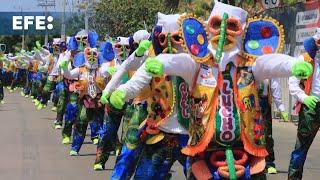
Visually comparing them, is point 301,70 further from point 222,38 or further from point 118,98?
point 118,98

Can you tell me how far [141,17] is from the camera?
1143 inches

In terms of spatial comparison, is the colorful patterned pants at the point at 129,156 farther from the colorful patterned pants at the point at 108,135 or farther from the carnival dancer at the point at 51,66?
the carnival dancer at the point at 51,66

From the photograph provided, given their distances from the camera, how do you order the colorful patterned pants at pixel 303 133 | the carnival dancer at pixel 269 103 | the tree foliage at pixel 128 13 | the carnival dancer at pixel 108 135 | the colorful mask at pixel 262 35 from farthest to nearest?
the tree foliage at pixel 128 13, the carnival dancer at pixel 108 135, the carnival dancer at pixel 269 103, the colorful patterned pants at pixel 303 133, the colorful mask at pixel 262 35

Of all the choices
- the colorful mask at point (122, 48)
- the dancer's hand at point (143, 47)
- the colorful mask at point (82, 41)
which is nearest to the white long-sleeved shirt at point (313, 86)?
the dancer's hand at point (143, 47)

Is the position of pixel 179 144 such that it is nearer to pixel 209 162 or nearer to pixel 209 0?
pixel 209 162

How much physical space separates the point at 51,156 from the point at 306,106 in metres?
5.18

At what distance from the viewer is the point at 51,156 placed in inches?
466

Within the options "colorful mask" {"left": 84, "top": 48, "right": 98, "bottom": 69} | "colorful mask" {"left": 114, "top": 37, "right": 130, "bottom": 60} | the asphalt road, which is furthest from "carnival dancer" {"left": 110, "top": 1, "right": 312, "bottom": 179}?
"colorful mask" {"left": 84, "top": 48, "right": 98, "bottom": 69}

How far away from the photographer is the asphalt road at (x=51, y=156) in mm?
9938

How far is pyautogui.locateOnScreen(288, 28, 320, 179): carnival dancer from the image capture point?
25.5ft

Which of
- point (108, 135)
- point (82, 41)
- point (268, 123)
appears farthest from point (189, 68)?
point (82, 41)

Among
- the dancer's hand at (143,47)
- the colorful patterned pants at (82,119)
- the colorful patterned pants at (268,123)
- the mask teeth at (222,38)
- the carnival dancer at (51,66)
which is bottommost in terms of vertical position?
the carnival dancer at (51,66)

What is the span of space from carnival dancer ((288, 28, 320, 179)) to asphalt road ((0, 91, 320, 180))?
1554mm

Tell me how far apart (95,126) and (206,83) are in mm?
7515
